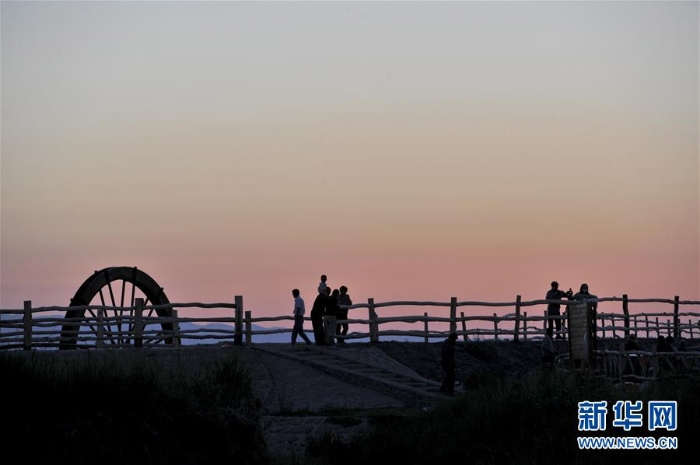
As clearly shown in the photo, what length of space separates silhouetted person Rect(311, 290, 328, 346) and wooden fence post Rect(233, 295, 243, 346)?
1985 mm

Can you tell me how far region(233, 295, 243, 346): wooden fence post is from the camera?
31453 millimetres

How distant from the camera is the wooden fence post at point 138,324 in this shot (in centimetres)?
3088

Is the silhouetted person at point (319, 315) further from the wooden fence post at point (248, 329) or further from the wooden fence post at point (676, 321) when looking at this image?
the wooden fence post at point (676, 321)

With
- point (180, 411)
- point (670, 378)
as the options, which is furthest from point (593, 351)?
point (180, 411)

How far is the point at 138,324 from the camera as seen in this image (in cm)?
3097

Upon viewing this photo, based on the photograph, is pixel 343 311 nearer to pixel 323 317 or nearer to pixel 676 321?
pixel 323 317

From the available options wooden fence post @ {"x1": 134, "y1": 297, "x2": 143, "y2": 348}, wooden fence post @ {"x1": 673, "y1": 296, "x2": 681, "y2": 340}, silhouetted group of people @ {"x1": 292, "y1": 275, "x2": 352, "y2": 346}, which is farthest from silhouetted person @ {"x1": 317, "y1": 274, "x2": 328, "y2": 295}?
wooden fence post @ {"x1": 673, "y1": 296, "x2": 681, "y2": 340}

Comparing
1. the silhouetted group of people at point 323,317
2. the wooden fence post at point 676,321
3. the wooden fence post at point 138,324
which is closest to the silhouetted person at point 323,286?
the silhouetted group of people at point 323,317

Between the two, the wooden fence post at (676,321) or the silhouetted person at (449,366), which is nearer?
the silhouetted person at (449,366)

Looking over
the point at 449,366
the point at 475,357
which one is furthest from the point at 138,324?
the point at 475,357

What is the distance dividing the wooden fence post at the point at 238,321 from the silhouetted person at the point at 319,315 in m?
1.99

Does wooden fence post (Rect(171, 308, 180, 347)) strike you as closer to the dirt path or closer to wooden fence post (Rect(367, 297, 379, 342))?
the dirt path

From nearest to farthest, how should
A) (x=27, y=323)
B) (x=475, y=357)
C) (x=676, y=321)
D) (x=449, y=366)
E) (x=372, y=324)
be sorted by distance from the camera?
1. (x=449, y=366)
2. (x=27, y=323)
3. (x=372, y=324)
4. (x=475, y=357)
5. (x=676, y=321)

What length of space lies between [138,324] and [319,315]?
4.90m
